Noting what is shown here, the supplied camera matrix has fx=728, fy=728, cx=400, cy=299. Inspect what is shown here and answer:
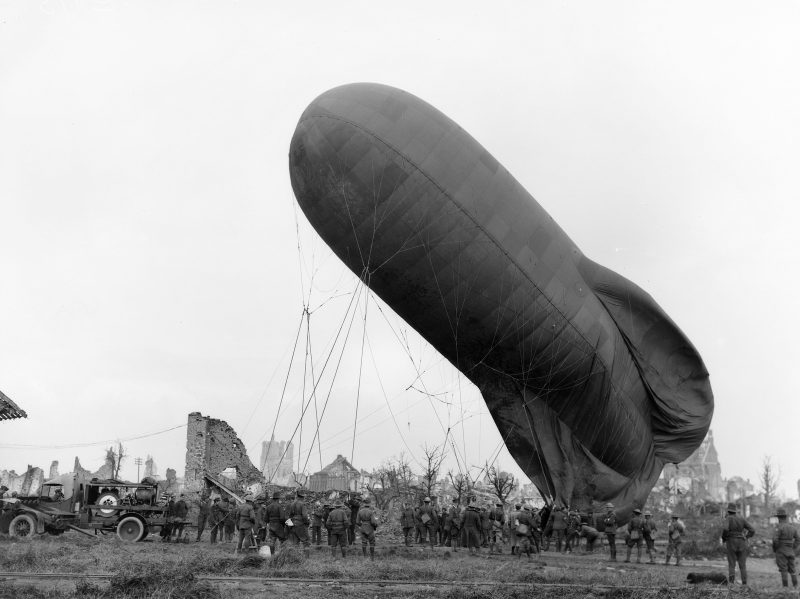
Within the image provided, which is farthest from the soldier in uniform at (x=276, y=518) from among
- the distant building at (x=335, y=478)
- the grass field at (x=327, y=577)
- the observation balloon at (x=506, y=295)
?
the distant building at (x=335, y=478)

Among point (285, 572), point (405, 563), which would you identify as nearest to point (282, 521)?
point (405, 563)

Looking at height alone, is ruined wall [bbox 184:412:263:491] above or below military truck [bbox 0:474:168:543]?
above

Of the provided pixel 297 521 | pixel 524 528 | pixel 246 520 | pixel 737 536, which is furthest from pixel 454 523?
pixel 737 536

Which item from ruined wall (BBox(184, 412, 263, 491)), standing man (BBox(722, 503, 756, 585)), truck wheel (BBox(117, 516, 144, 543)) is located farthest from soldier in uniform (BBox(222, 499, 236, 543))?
standing man (BBox(722, 503, 756, 585))

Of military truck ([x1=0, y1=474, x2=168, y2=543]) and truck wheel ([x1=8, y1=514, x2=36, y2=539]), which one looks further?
military truck ([x1=0, y1=474, x2=168, y2=543])

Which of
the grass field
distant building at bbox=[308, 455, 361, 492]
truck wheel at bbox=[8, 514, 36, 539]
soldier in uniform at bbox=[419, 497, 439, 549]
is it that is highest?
distant building at bbox=[308, 455, 361, 492]

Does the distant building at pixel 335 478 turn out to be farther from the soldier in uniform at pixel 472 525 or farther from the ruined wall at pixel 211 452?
the soldier in uniform at pixel 472 525

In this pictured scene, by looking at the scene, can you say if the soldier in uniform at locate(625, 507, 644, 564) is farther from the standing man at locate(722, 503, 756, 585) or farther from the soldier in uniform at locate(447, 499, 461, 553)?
the soldier in uniform at locate(447, 499, 461, 553)
